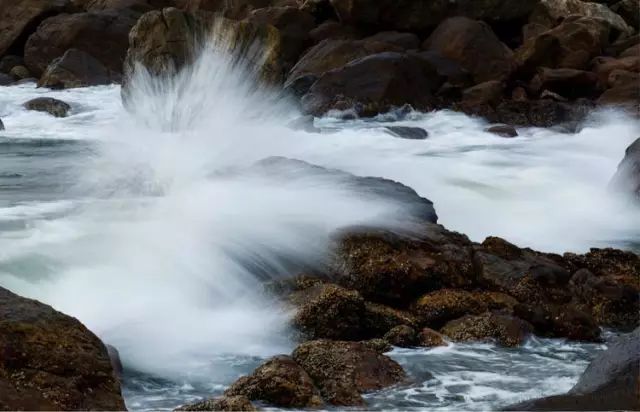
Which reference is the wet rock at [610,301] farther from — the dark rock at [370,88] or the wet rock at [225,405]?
the dark rock at [370,88]

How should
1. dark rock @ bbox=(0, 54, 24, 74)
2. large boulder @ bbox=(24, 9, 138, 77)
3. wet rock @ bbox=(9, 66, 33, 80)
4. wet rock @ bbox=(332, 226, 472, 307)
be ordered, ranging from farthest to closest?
dark rock @ bbox=(0, 54, 24, 74), wet rock @ bbox=(9, 66, 33, 80), large boulder @ bbox=(24, 9, 138, 77), wet rock @ bbox=(332, 226, 472, 307)

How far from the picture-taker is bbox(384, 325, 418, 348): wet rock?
5.32 metres

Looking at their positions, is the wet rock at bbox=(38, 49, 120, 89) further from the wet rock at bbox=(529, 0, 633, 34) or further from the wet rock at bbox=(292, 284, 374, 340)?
the wet rock at bbox=(292, 284, 374, 340)

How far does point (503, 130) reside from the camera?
46.5ft

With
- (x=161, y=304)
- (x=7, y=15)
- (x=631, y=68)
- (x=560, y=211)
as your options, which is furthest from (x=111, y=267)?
(x=7, y=15)

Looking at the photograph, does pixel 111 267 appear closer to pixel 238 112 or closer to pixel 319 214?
pixel 319 214

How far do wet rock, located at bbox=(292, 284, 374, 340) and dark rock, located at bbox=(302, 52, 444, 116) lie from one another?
10.1 metres

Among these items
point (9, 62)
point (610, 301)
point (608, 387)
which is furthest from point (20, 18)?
point (608, 387)

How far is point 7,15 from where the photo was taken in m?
23.7

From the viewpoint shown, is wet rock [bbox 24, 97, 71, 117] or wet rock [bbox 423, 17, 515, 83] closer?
wet rock [bbox 24, 97, 71, 117]

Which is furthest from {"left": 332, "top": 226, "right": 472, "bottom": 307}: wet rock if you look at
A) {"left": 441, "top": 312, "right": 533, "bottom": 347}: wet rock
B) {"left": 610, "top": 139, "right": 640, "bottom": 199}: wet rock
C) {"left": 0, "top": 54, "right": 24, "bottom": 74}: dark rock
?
{"left": 0, "top": 54, "right": 24, "bottom": 74}: dark rock

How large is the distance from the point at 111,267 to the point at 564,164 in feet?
22.5

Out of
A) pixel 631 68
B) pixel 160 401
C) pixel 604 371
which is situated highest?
pixel 631 68

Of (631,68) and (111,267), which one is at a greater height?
(631,68)
